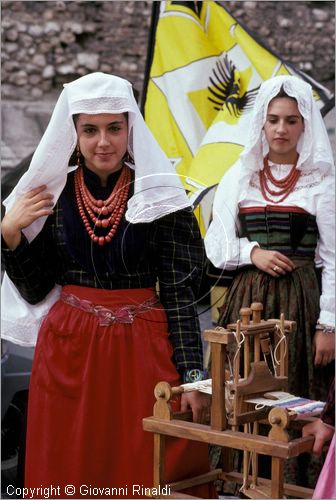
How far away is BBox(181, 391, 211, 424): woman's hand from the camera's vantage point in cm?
284

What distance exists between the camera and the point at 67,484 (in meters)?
2.92

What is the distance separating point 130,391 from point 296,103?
4.43 feet

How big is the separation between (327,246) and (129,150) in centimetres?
101

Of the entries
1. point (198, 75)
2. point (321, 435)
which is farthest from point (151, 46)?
point (321, 435)

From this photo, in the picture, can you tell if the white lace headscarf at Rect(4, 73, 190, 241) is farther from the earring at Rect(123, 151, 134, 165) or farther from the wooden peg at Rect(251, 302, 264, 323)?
the wooden peg at Rect(251, 302, 264, 323)

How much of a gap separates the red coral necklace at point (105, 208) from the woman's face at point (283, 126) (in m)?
0.88

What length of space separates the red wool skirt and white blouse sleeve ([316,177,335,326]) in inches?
33.2

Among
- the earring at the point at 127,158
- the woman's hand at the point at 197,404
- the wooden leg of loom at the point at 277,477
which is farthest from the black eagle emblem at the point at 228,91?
the wooden leg of loom at the point at 277,477

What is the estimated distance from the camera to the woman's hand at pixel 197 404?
112 inches

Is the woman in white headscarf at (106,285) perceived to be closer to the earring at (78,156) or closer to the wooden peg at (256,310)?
the earring at (78,156)

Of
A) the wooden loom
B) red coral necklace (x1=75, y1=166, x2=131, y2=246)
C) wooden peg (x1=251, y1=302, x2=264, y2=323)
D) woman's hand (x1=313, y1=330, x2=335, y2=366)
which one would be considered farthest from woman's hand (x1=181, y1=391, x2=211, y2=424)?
woman's hand (x1=313, y1=330, x2=335, y2=366)

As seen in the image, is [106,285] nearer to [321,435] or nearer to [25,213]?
[25,213]

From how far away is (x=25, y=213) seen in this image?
116 inches

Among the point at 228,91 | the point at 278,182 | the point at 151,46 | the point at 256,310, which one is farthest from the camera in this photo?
the point at 151,46
